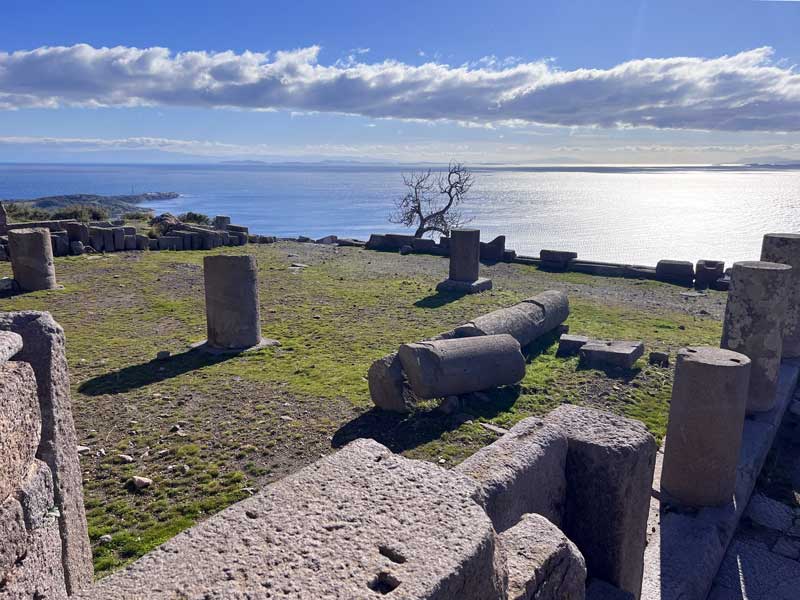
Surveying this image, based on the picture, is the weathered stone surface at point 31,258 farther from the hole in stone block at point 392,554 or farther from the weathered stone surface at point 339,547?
the hole in stone block at point 392,554

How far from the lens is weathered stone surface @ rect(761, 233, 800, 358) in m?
8.79

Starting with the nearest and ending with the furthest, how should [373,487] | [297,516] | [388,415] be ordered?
[297,516] < [373,487] < [388,415]

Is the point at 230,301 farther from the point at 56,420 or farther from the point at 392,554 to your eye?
the point at 392,554

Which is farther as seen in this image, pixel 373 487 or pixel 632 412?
pixel 632 412

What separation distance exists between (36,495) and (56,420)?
2.69 ft

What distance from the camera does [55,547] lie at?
9.74 feet

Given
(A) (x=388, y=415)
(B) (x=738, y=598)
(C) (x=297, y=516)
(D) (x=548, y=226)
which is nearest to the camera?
(C) (x=297, y=516)

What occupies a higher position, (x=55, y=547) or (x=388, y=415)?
(x=55, y=547)

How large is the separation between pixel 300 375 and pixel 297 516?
652cm

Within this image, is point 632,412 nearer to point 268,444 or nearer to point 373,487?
point 268,444

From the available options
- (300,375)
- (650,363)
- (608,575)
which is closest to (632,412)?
(650,363)

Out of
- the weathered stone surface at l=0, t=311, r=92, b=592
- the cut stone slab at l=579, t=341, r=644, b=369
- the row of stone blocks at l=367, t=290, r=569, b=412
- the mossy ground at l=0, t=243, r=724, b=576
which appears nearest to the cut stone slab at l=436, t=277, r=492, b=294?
the mossy ground at l=0, t=243, r=724, b=576

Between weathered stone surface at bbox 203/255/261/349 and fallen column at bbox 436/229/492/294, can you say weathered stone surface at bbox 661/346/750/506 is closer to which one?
weathered stone surface at bbox 203/255/261/349

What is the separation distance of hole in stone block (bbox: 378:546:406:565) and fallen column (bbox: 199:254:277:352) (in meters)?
8.11
